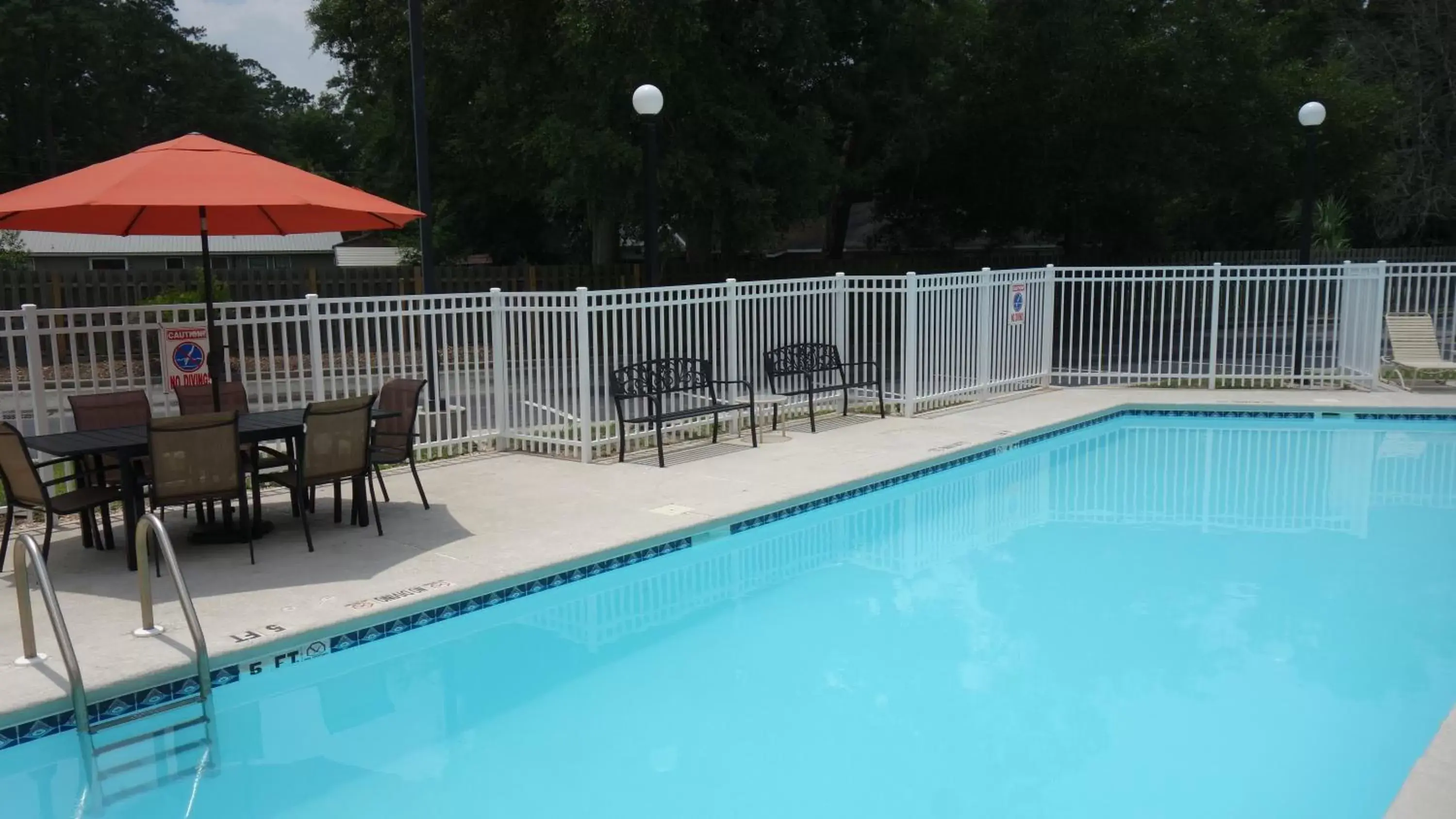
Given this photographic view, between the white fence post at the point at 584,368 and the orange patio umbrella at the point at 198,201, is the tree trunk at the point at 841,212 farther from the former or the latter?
the orange patio umbrella at the point at 198,201

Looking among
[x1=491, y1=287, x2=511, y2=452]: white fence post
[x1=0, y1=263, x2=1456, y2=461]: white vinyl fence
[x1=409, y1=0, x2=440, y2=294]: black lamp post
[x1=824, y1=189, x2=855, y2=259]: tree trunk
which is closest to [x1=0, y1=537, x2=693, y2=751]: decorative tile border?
[x1=0, y1=263, x2=1456, y2=461]: white vinyl fence

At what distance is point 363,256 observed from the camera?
39781mm

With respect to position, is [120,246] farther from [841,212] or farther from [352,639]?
[352,639]

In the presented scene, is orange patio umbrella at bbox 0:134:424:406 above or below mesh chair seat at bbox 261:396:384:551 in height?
above

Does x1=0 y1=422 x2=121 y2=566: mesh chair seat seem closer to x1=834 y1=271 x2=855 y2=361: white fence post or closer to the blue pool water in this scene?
the blue pool water

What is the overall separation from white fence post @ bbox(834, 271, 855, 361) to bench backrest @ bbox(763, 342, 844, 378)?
24 centimetres

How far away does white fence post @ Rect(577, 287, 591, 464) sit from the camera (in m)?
9.59

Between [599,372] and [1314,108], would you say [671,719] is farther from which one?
[1314,108]

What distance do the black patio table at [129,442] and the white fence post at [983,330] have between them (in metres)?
8.67

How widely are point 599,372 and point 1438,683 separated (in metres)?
7.27

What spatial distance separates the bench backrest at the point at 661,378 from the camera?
33.1 feet

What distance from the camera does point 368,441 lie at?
740 cm

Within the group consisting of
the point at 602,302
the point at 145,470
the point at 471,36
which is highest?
the point at 471,36

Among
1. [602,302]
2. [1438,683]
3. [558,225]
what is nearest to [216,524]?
[602,302]
